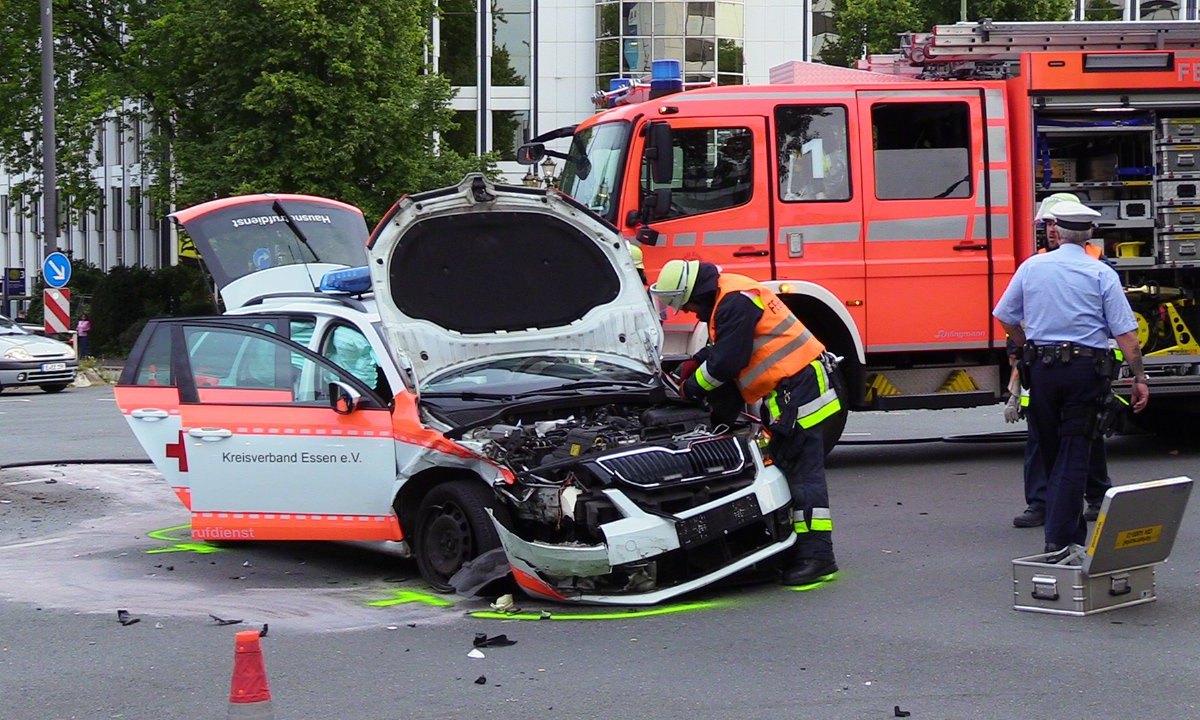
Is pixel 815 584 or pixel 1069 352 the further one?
pixel 815 584

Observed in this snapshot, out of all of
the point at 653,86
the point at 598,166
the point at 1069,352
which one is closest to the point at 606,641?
the point at 1069,352

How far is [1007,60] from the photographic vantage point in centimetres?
1216

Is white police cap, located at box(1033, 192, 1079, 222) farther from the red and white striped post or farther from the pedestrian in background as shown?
the pedestrian in background

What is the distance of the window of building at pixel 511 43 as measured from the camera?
47.9 m

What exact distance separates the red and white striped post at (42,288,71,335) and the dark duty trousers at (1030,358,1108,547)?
2458cm

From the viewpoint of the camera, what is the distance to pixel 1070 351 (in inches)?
298

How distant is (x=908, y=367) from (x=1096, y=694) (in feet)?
21.4

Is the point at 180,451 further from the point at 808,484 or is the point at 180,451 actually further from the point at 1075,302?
the point at 1075,302

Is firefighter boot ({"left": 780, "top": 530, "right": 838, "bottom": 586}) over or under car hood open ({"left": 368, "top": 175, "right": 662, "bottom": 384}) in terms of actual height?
under

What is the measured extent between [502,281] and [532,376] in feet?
1.86

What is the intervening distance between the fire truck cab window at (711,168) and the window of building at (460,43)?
37.4m

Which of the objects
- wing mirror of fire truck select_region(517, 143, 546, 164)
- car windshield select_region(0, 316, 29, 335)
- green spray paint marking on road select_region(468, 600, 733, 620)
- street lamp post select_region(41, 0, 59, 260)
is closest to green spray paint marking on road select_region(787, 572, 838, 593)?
green spray paint marking on road select_region(468, 600, 733, 620)

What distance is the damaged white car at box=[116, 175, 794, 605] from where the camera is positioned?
7.26 metres

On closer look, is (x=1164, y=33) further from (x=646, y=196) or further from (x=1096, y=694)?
(x=1096, y=694)
